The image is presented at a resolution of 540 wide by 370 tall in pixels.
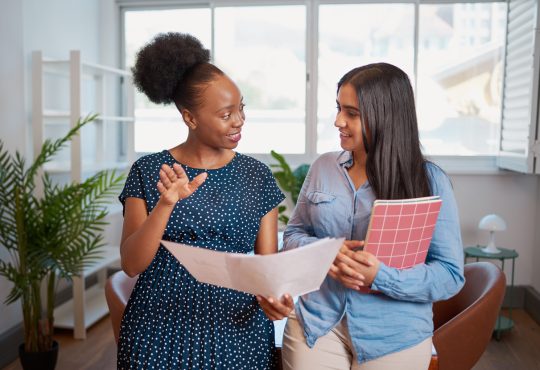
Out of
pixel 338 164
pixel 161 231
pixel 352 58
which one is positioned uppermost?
pixel 352 58

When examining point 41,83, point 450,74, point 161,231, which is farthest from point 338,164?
point 450,74

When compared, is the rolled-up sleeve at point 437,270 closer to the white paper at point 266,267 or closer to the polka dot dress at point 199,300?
the white paper at point 266,267

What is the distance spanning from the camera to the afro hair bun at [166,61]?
154 centimetres

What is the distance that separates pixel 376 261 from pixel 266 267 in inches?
14.2

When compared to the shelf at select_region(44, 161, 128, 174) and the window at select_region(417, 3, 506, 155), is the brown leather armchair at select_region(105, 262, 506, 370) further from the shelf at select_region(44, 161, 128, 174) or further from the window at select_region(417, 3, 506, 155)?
the window at select_region(417, 3, 506, 155)

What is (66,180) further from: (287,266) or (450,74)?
(287,266)

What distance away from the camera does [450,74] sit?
4418mm

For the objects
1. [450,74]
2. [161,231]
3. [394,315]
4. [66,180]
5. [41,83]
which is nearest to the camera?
[161,231]

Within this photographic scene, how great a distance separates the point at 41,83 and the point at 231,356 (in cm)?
263

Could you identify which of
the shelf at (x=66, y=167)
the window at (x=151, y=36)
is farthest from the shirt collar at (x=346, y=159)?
the window at (x=151, y=36)

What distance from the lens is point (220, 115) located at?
148cm

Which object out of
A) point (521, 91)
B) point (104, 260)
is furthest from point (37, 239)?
point (521, 91)

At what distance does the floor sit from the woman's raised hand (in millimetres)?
2257

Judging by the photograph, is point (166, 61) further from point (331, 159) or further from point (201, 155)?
point (331, 159)
